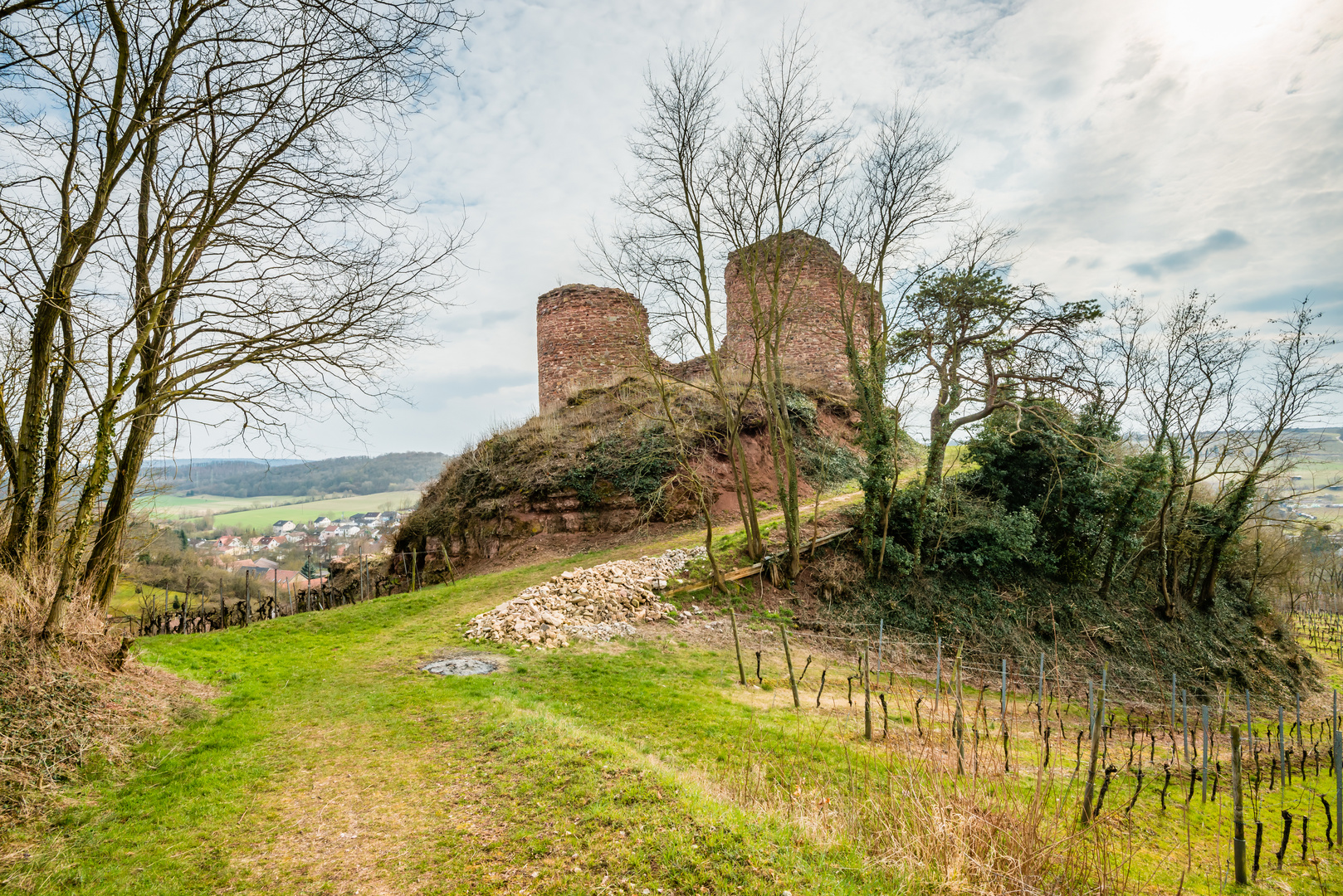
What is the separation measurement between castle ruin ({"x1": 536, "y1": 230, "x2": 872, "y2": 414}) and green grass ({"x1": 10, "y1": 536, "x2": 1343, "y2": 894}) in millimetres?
13420

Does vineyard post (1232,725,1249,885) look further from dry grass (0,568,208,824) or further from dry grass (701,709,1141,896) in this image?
dry grass (0,568,208,824)

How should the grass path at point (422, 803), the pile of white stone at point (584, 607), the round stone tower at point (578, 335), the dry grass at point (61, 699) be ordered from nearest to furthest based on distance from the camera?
the grass path at point (422, 803) < the dry grass at point (61, 699) < the pile of white stone at point (584, 607) < the round stone tower at point (578, 335)

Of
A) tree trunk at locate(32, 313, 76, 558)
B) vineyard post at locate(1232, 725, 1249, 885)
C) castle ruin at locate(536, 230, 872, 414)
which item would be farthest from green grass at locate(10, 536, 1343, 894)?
castle ruin at locate(536, 230, 872, 414)

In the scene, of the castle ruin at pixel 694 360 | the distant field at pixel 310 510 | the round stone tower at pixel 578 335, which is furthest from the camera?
the distant field at pixel 310 510

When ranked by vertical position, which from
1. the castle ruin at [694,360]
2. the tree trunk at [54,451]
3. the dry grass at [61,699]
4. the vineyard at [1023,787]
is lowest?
the vineyard at [1023,787]

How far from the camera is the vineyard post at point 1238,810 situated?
4188mm

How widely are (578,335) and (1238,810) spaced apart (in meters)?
21.1

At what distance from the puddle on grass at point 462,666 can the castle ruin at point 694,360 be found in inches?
484

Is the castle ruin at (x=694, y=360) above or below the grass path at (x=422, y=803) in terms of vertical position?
above

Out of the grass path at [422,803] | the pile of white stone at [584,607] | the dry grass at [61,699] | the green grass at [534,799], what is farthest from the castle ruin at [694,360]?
the dry grass at [61,699]

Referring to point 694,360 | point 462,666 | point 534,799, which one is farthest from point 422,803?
point 694,360

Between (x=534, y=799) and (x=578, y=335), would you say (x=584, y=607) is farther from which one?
(x=578, y=335)

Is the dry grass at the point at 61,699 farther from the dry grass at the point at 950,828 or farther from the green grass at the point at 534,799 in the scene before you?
the dry grass at the point at 950,828

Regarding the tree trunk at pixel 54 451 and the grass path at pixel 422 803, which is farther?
the tree trunk at pixel 54 451
